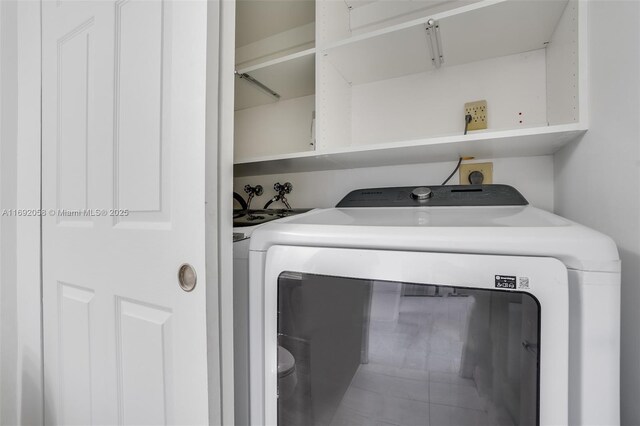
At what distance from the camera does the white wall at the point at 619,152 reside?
570 mm

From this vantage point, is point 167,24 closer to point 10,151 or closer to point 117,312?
point 117,312

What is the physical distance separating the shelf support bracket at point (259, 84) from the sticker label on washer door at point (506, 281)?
4.43 ft

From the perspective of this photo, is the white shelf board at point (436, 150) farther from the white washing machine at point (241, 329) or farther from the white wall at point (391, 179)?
the white washing machine at point (241, 329)

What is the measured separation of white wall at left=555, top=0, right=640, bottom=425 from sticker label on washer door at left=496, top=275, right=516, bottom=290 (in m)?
0.29

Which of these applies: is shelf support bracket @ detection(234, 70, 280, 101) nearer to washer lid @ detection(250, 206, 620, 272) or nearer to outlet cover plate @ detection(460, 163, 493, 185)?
washer lid @ detection(250, 206, 620, 272)

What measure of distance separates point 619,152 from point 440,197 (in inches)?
20.4

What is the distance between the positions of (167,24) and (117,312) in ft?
2.59

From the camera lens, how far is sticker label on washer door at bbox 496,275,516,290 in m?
0.52

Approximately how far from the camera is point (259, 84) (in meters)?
1.46

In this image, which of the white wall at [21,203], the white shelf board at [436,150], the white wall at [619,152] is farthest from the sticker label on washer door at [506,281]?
the white wall at [21,203]

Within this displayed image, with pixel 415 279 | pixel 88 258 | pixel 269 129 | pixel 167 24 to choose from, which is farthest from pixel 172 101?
pixel 269 129

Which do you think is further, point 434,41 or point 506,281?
point 434,41

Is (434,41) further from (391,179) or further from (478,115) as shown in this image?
(391,179)

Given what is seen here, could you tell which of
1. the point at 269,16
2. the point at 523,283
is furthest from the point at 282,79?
the point at 523,283
